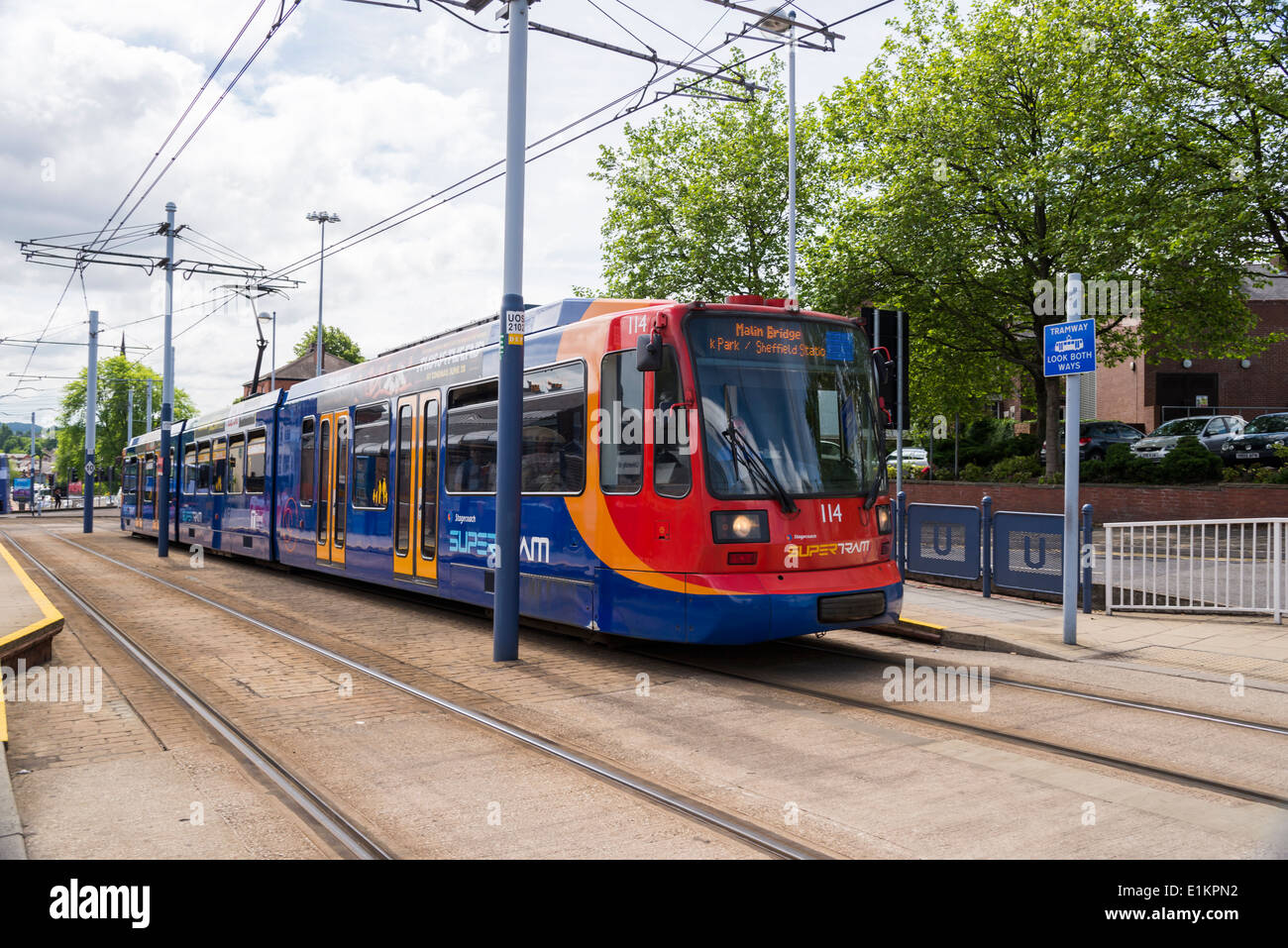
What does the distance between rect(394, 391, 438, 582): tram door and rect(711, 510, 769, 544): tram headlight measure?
4.88 m

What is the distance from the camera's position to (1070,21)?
25.2 m

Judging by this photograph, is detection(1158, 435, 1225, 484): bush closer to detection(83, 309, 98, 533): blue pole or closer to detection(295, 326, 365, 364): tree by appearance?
detection(83, 309, 98, 533): blue pole

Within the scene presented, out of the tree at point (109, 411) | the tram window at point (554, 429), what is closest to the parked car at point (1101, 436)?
the tram window at point (554, 429)

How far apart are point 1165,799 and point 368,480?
36.0ft

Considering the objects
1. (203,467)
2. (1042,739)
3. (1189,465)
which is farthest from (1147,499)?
(203,467)

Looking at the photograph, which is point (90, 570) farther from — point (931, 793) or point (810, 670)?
point (931, 793)

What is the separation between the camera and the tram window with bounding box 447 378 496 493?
1081 cm

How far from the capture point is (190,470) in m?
24.3

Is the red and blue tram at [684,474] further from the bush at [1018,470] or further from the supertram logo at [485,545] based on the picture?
the bush at [1018,470]

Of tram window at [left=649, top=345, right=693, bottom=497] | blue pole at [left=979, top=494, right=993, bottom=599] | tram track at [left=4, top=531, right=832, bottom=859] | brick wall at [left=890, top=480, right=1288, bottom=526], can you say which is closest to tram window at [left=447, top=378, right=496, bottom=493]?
tram track at [left=4, top=531, right=832, bottom=859]

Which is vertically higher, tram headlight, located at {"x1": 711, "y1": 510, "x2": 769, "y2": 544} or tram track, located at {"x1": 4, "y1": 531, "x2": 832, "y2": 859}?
tram headlight, located at {"x1": 711, "y1": 510, "x2": 769, "y2": 544}

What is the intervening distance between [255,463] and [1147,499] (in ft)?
62.5
